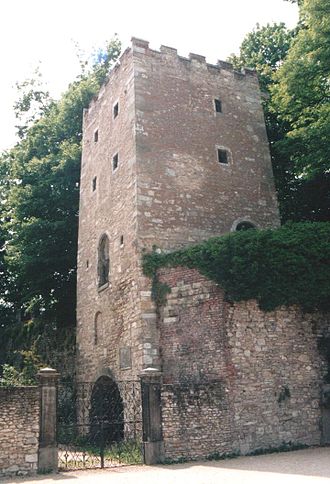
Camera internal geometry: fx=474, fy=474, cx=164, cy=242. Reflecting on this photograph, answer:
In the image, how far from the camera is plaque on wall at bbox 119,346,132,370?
1430cm

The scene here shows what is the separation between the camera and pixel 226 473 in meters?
9.02

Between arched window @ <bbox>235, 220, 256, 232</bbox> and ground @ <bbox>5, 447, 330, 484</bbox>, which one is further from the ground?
arched window @ <bbox>235, 220, 256, 232</bbox>

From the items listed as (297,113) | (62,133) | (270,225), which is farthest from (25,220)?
(297,113)

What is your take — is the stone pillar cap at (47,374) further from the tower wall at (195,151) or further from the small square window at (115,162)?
the small square window at (115,162)

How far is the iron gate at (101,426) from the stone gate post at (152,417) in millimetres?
440

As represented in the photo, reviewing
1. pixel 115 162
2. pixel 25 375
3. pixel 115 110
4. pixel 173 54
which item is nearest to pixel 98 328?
pixel 25 375

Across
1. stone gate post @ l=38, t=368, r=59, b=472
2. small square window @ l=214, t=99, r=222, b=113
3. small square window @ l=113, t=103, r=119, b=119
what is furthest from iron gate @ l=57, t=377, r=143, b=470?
small square window @ l=214, t=99, r=222, b=113

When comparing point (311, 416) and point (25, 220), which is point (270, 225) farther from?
point (25, 220)

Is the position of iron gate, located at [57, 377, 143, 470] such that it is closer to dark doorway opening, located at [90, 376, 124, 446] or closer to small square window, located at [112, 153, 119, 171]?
dark doorway opening, located at [90, 376, 124, 446]

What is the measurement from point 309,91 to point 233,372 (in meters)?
10.8

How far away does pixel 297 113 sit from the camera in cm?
1828

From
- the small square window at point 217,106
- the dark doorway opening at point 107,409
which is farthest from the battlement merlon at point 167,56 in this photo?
the dark doorway opening at point 107,409

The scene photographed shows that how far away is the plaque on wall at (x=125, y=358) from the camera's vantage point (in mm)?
14303

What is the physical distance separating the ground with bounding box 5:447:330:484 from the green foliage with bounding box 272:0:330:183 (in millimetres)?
9938
